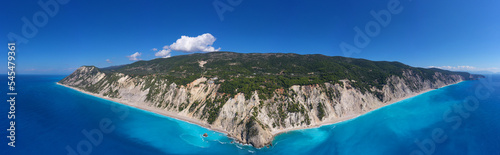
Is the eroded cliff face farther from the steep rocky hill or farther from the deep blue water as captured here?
the deep blue water

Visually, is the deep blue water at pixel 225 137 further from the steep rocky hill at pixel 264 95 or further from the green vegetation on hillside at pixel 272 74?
the green vegetation on hillside at pixel 272 74

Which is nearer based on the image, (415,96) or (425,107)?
(425,107)

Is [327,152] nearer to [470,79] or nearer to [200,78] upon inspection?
[200,78]

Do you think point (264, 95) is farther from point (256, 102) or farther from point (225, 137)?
point (225, 137)

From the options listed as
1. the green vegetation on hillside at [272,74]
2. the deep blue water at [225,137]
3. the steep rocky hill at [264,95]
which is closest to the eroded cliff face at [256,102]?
the steep rocky hill at [264,95]

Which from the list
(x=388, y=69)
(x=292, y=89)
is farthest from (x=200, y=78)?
(x=388, y=69)

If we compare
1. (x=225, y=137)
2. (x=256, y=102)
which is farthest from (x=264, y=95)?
(x=225, y=137)
